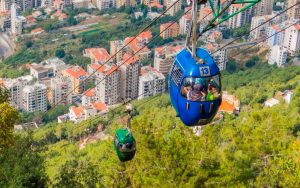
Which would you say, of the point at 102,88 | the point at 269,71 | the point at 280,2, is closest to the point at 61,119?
the point at 102,88

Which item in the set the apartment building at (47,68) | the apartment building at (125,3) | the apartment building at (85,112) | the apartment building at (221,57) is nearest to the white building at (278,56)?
the apartment building at (221,57)

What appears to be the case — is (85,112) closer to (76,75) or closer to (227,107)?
(76,75)

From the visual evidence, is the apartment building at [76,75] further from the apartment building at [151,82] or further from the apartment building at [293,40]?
the apartment building at [293,40]

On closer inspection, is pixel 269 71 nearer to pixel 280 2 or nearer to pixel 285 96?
pixel 285 96

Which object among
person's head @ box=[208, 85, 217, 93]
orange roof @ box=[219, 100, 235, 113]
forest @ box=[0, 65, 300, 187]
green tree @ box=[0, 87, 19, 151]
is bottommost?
orange roof @ box=[219, 100, 235, 113]

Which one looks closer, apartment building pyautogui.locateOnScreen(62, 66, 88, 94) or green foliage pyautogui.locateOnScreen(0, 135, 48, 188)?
green foliage pyautogui.locateOnScreen(0, 135, 48, 188)

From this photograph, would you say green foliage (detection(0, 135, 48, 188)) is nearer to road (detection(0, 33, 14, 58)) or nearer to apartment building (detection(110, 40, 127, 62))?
apartment building (detection(110, 40, 127, 62))

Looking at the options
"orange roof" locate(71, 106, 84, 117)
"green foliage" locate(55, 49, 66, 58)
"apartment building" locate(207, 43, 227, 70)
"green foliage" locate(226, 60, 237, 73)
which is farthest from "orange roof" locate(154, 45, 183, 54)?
"orange roof" locate(71, 106, 84, 117)
